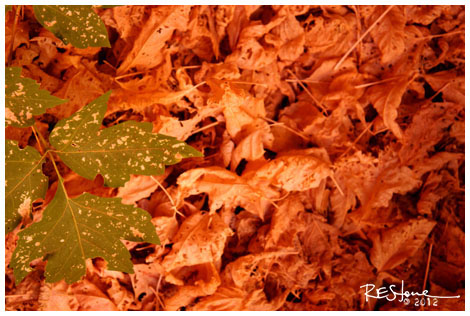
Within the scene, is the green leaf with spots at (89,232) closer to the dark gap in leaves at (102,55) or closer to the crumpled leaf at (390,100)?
the dark gap in leaves at (102,55)

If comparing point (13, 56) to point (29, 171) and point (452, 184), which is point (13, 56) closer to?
point (29, 171)

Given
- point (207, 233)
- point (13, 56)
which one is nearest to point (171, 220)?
point (207, 233)

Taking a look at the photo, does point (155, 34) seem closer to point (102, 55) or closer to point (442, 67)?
point (102, 55)

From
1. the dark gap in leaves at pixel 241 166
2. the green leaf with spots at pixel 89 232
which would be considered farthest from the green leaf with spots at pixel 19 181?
the dark gap in leaves at pixel 241 166

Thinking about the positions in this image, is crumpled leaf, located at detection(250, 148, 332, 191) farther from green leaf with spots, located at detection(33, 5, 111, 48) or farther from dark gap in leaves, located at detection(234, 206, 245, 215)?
green leaf with spots, located at detection(33, 5, 111, 48)

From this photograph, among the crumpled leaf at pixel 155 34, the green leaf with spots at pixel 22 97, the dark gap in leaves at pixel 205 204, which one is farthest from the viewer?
the dark gap in leaves at pixel 205 204

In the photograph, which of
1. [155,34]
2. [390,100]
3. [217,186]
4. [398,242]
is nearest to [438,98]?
[390,100]
